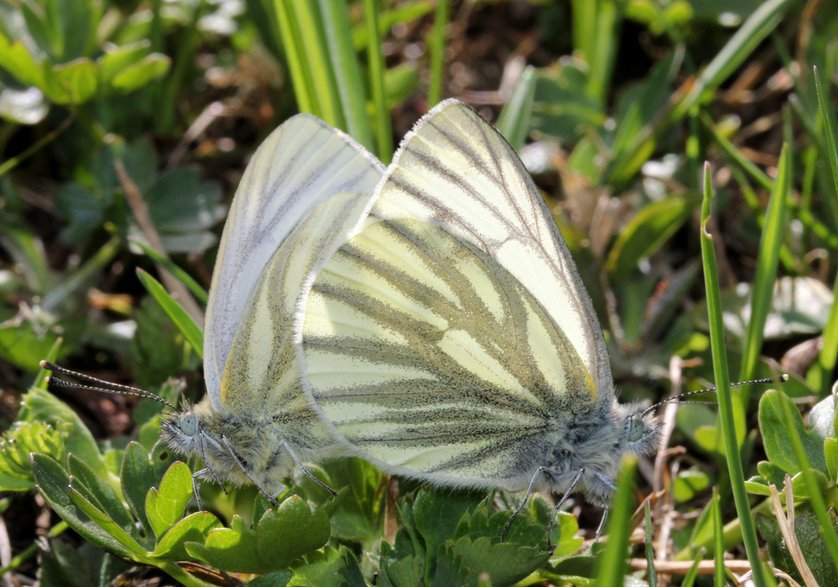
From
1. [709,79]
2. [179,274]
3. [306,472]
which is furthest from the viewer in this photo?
[709,79]

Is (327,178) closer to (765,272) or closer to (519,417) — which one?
(519,417)

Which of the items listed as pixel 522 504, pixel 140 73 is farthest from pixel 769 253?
pixel 140 73

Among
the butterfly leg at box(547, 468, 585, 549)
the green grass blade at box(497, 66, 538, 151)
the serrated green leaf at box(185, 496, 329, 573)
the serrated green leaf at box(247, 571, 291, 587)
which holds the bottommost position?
the butterfly leg at box(547, 468, 585, 549)

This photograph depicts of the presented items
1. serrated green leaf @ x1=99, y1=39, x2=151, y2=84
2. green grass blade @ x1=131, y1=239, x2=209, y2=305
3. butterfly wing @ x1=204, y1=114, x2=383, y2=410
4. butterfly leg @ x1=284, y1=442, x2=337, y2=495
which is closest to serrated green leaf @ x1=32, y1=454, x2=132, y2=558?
butterfly leg @ x1=284, y1=442, x2=337, y2=495

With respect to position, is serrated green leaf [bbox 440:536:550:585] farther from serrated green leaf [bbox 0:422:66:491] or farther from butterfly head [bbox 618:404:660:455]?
serrated green leaf [bbox 0:422:66:491]

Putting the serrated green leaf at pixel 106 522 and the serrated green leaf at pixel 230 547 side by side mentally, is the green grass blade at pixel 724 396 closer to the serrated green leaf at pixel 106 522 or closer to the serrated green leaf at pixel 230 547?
the serrated green leaf at pixel 230 547

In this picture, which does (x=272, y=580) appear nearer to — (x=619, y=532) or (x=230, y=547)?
(x=230, y=547)

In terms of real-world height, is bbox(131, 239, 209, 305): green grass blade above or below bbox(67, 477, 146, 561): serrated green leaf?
above

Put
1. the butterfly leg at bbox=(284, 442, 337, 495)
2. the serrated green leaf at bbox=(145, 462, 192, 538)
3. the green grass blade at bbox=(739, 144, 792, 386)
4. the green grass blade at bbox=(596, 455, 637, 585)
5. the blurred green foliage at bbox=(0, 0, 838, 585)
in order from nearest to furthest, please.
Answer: the green grass blade at bbox=(596, 455, 637, 585), the serrated green leaf at bbox=(145, 462, 192, 538), the blurred green foliage at bbox=(0, 0, 838, 585), the butterfly leg at bbox=(284, 442, 337, 495), the green grass blade at bbox=(739, 144, 792, 386)
